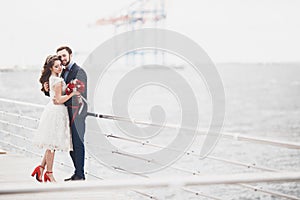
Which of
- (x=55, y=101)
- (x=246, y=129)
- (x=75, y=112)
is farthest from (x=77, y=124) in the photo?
(x=246, y=129)

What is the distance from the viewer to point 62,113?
10.4 ft

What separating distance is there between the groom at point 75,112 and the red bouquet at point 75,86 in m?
0.02

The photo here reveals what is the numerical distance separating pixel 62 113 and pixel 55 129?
4.4 inches

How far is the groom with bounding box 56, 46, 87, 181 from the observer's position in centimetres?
309

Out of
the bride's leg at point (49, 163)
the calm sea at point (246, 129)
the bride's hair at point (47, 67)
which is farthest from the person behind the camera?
the calm sea at point (246, 129)

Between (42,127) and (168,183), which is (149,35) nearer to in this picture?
(42,127)

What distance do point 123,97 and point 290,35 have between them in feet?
62.1

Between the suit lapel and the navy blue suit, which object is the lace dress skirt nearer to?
the navy blue suit

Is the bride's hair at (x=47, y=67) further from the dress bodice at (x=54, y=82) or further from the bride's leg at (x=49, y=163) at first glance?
the bride's leg at (x=49, y=163)

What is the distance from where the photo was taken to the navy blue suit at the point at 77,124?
3092 mm

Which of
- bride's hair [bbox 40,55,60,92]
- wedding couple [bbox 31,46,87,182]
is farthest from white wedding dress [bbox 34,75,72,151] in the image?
bride's hair [bbox 40,55,60,92]

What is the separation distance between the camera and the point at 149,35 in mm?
6453

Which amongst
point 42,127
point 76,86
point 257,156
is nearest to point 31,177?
point 42,127

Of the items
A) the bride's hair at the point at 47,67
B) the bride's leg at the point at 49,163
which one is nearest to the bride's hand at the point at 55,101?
the bride's hair at the point at 47,67
